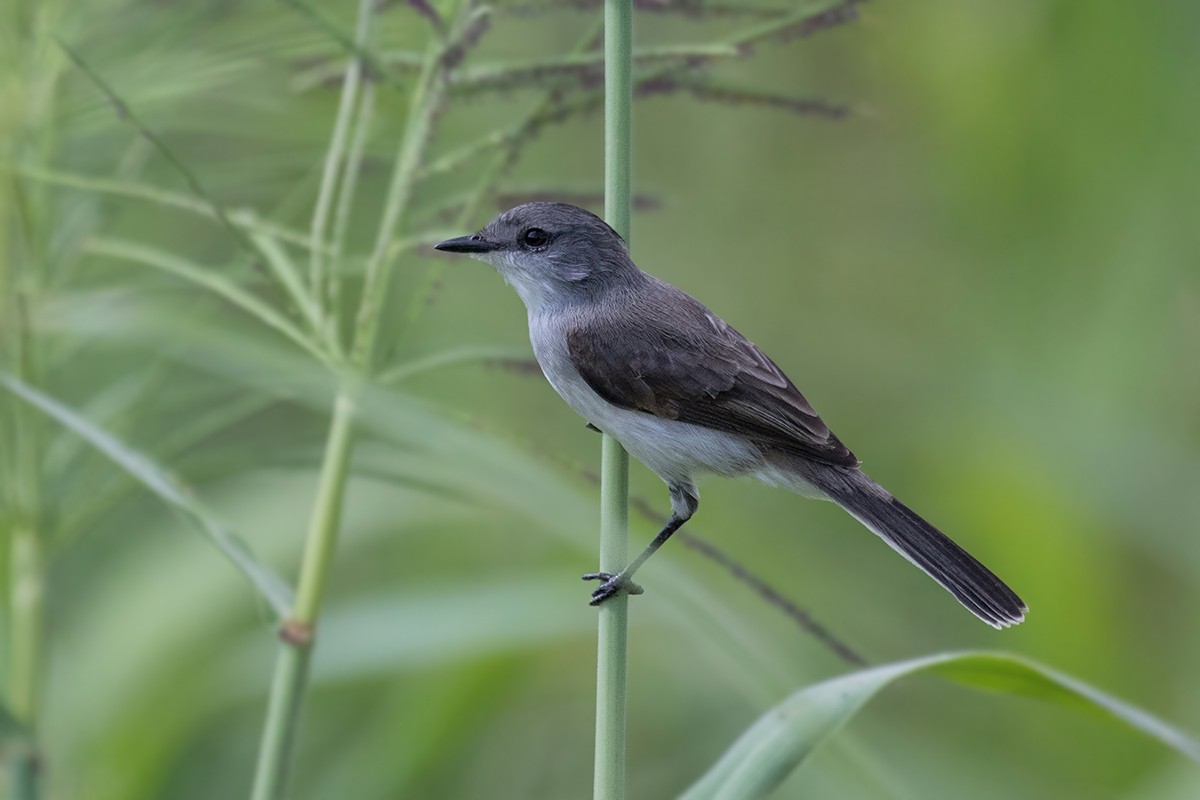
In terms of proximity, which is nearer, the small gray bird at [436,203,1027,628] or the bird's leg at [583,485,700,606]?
the bird's leg at [583,485,700,606]

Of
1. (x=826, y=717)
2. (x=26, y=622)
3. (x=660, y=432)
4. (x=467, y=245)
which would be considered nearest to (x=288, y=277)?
(x=467, y=245)

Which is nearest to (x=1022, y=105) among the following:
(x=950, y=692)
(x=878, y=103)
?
(x=878, y=103)

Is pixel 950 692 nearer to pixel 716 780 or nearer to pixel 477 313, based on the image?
pixel 477 313

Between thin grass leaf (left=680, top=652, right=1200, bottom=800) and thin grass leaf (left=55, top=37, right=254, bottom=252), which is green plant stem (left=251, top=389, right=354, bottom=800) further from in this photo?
thin grass leaf (left=680, top=652, right=1200, bottom=800)

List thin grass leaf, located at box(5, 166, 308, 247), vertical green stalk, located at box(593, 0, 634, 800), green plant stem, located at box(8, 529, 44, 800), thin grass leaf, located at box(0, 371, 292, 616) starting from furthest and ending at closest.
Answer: green plant stem, located at box(8, 529, 44, 800) → thin grass leaf, located at box(5, 166, 308, 247) → thin grass leaf, located at box(0, 371, 292, 616) → vertical green stalk, located at box(593, 0, 634, 800)

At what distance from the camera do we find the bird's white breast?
2102 mm

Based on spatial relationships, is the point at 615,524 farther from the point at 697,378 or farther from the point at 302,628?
the point at 697,378

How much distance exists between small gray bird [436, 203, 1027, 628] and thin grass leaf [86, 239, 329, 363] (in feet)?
1.29

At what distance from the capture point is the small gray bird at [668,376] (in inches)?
84.7

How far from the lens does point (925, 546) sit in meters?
2.01

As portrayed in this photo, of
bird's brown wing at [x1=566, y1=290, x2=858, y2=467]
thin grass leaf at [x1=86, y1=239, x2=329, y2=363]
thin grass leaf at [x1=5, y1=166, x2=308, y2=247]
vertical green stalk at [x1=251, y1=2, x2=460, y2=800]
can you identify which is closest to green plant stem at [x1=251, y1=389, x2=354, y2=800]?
vertical green stalk at [x1=251, y1=2, x2=460, y2=800]

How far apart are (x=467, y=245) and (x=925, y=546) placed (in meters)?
0.88

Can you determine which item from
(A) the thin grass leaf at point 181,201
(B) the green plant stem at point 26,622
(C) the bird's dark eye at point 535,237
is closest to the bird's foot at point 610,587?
(A) the thin grass leaf at point 181,201

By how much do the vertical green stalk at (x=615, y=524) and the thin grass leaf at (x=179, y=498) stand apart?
45 cm
